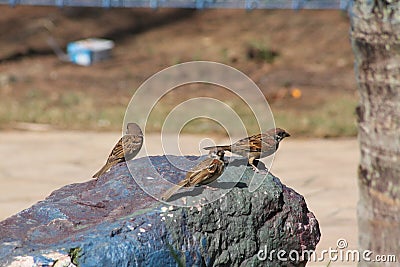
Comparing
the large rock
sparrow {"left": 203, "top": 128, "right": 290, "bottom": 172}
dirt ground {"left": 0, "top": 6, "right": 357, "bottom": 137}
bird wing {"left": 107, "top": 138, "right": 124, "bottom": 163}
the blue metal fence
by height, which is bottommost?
dirt ground {"left": 0, "top": 6, "right": 357, "bottom": 137}

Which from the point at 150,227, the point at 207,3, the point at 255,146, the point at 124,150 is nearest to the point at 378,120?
the point at 255,146

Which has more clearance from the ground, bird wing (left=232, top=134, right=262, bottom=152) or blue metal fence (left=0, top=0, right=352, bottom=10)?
blue metal fence (left=0, top=0, right=352, bottom=10)

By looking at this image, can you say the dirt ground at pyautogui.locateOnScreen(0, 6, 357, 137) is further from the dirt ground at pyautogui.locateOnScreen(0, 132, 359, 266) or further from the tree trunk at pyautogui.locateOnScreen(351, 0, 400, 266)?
the tree trunk at pyautogui.locateOnScreen(351, 0, 400, 266)

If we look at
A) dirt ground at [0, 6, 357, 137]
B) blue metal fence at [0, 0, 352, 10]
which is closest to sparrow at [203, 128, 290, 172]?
dirt ground at [0, 6, 357, 137]

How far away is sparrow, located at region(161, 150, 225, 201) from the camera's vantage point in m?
3.54

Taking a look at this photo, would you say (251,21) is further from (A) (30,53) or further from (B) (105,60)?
(A) (30,53)

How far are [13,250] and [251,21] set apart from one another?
1162cm

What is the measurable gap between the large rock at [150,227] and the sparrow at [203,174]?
102 mm

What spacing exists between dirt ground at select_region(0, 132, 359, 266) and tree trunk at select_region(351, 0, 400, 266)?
1.53 meters

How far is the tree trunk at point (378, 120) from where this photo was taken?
4418mm

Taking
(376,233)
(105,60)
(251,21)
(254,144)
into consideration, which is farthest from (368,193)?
(251,21)

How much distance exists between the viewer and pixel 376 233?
4559 mm

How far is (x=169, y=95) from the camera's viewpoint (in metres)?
10.9

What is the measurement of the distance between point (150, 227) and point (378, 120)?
5.50 feet
